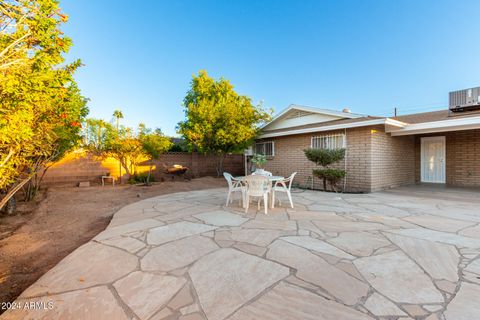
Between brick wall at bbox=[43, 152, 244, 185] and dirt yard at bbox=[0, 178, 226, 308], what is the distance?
167cm

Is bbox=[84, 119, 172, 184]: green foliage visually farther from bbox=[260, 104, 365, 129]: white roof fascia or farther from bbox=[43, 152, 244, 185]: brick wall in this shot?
bbox=[260, 104, 365, 129]: white roof fascia

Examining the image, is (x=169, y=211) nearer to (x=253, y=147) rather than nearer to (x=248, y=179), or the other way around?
(x=248, y=179)

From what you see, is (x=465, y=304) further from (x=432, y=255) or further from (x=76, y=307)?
(x=76, y=307)

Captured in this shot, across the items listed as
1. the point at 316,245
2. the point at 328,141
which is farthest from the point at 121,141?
the point at 328,141

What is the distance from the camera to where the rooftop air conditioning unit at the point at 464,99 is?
8.73 meters

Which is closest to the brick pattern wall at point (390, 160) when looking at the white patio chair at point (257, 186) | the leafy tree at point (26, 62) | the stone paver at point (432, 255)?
the white patio chair at point (257, 186)

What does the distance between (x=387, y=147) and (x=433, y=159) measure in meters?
3.18

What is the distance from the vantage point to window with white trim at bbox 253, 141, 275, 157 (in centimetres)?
1197

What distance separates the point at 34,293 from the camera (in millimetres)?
1991

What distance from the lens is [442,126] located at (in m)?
7.29

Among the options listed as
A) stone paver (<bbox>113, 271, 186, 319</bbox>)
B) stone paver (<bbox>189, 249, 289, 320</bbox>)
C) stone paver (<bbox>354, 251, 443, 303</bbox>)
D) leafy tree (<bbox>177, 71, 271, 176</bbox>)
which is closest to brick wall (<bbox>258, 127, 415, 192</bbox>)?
leafy tree (<bbox>177, 71, 271, 176</bbox>)

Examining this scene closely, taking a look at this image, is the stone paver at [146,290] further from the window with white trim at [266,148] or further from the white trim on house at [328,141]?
the window with white trim at [266,148]

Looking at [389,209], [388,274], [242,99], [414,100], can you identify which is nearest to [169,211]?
[388,274]

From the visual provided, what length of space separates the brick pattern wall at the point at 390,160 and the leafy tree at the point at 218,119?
5.65 m
